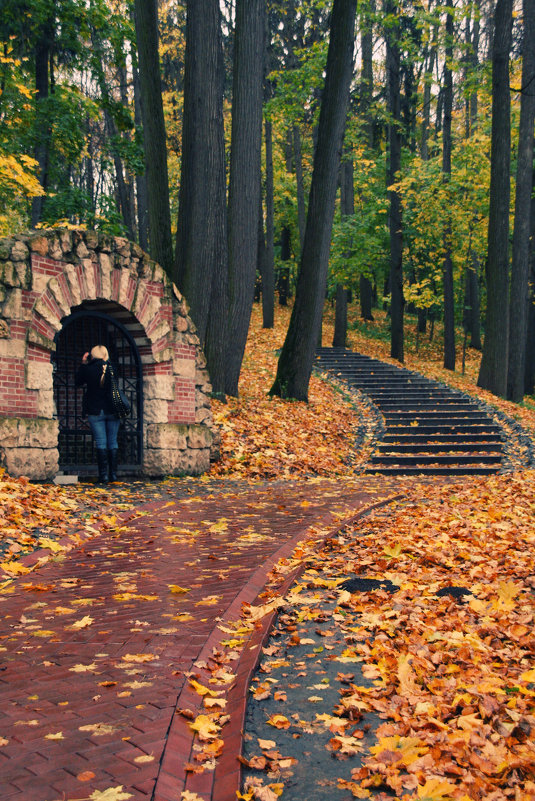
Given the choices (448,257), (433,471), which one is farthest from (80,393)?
(448,257)

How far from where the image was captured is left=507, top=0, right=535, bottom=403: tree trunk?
19.2 metres

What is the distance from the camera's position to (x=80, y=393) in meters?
13.0

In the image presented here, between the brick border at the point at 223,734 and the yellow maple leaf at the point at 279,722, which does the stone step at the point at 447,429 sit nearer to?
the brick border at the point at 223,734

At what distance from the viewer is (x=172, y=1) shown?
27984 mm

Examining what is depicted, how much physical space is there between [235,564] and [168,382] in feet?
18.3

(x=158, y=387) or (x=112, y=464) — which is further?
(x=158, y=387)

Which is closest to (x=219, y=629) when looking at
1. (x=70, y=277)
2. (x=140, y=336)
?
(x=70, y=277)

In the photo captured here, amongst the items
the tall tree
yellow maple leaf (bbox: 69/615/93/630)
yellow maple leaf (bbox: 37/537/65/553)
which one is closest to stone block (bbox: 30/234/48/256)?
the tall tree

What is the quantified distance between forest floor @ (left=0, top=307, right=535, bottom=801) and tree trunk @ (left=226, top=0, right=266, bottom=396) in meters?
5.81

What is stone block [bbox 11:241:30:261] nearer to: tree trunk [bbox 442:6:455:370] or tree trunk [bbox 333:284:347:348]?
tree trunk [bbox 333:284:347:348]

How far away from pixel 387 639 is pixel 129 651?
1531 millimetres

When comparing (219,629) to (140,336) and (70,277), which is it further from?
(140,336)

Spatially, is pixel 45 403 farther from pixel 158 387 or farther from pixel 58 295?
pixel 158 387

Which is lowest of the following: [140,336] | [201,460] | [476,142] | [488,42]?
[201,460]
